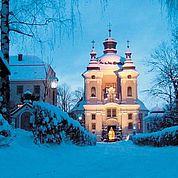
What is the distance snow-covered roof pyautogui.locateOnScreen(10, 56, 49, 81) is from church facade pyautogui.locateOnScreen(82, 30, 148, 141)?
15409 millimetres

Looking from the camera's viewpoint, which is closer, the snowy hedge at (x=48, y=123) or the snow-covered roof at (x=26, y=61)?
the snowy hedge at (x=48, y=123)

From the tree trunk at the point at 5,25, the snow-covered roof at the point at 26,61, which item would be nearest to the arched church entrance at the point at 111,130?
the snow-covered roof at the point at 26,61

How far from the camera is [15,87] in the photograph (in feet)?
198

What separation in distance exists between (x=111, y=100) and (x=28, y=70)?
66.3 feet

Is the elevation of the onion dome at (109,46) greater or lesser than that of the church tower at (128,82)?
greater

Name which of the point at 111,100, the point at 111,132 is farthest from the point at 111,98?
the point at 111,132

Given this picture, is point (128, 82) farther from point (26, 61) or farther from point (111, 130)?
point (26, 61)

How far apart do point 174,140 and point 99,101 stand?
57542 millimetres

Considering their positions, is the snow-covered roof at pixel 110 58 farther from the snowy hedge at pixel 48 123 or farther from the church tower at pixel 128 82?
the snowy hedge at pixel 48 123

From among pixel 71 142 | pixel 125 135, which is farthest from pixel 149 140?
pixel 125 135

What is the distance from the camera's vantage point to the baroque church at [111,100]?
71.4 metres

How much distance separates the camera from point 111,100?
7319 centimetres

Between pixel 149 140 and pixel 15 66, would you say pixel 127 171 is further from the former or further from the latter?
pixel 15 66

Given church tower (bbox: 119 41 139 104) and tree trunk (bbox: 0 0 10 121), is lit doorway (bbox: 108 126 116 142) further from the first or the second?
tree trunk (bbox: 0 0 10 121)
